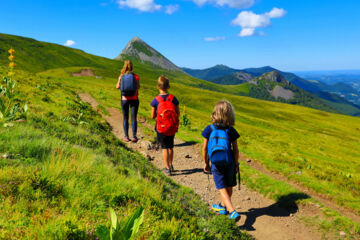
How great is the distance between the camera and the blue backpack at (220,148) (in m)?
5.09

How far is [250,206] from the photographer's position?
7.38 meters

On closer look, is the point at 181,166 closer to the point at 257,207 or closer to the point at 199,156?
the point at 199,156

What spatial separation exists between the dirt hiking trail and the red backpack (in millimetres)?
2201

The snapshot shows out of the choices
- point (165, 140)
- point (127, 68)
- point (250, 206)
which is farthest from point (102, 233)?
point (127, 68)

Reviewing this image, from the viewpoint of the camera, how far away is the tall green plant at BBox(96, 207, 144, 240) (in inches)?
82.4

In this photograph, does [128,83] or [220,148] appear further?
[128,83]

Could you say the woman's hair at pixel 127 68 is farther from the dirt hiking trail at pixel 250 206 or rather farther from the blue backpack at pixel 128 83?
the dirt hiking trail at pixel 250 206

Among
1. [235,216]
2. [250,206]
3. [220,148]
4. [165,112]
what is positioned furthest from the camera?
[250,206]

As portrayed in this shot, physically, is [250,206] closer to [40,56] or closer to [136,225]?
[136,225]

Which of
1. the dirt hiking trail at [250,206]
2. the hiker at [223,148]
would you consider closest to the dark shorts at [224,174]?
the hiker at [223,148]

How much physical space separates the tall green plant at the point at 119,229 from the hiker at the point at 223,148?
313 cm

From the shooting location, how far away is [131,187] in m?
3.79

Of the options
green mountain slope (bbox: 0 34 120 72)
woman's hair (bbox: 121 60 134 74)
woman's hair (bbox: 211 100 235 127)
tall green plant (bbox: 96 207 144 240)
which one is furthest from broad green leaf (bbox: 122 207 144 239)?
green mountain slope (bbox: 0 34 120 72)

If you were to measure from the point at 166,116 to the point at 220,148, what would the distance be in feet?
8.86
